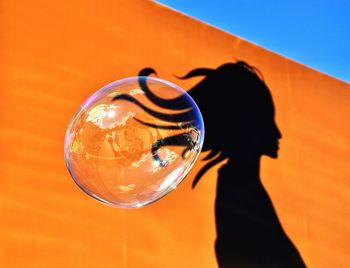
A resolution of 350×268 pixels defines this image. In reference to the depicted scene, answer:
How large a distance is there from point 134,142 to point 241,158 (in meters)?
3.58

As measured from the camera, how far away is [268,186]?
6234 mm

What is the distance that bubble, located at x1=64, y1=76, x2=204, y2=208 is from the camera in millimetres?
2756

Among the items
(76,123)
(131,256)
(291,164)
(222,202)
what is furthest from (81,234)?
(291,164)

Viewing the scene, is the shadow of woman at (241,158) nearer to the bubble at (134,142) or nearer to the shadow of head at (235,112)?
the shadow of head at (235,112)

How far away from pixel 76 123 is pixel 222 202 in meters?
3.07

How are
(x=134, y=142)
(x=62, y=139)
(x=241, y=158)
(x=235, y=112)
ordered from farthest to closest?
1. (x=235, y=112)
2. (x=241, y=158)
3. (x=62, y=139)
4. (x=134, y=142)

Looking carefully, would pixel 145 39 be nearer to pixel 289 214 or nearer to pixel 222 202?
pixel 222 202

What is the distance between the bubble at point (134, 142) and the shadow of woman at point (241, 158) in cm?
273

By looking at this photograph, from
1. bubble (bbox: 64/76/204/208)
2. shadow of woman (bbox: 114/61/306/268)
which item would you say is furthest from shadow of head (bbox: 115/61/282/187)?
bubble (bbox: 64/76/204/208)

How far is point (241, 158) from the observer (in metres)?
6.23

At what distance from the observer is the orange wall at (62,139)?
185 inches

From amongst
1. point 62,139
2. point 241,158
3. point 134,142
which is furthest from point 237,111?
point 134,142

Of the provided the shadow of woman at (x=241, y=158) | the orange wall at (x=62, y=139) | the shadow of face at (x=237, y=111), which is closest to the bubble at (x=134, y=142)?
the orange wall at (x=62, y=139)

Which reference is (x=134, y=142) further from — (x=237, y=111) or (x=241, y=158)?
(x=237, y=111)
